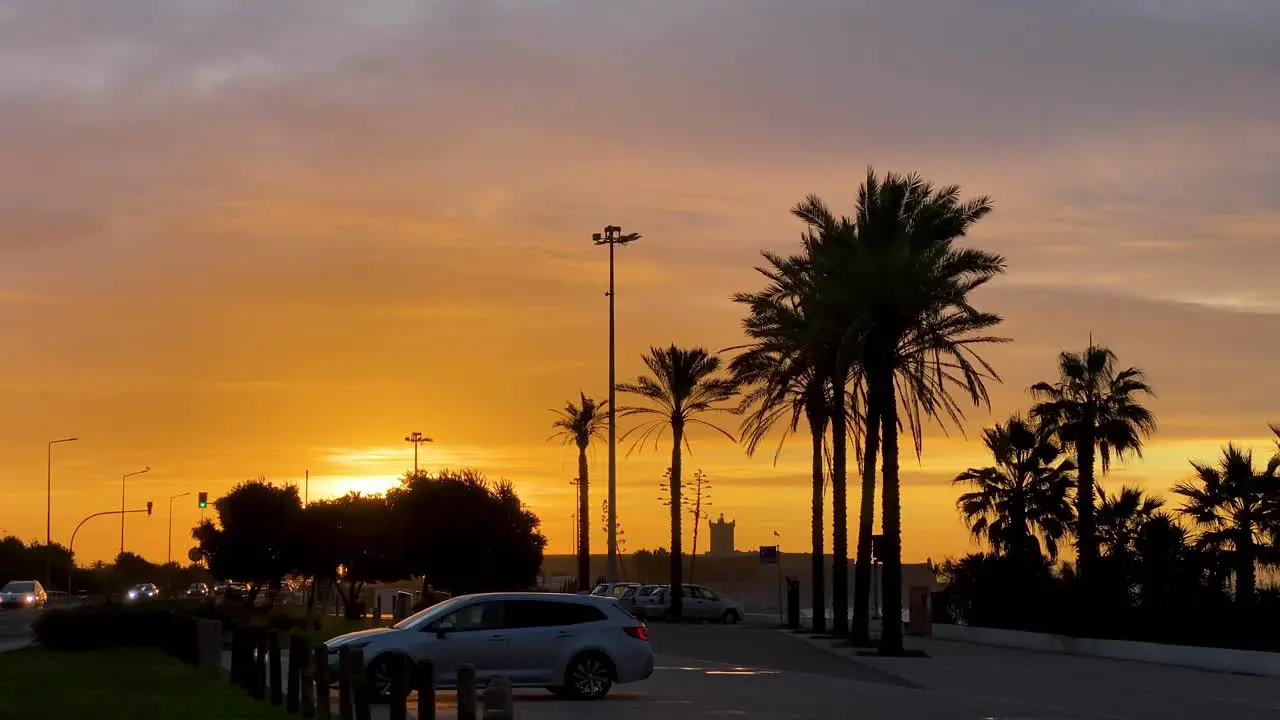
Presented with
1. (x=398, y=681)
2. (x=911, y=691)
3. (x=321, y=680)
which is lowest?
(x=911, y=691)

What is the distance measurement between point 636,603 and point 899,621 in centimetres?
2759

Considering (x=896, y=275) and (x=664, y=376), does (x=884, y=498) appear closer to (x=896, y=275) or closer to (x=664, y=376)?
(x=896, y=275)

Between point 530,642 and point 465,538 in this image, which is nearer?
point 530,642

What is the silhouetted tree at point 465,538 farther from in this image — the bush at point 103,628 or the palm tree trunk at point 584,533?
the bush at point 103,628

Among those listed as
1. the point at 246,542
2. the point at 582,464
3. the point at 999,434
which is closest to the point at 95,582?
the point at 246,542

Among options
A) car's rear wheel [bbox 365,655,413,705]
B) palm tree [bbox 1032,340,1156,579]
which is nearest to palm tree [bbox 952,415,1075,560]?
palm tree [bbox 1032,340,1156,579]

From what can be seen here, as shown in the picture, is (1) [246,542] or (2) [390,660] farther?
(1) [246,542]

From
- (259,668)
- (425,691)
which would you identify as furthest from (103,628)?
(425,691)

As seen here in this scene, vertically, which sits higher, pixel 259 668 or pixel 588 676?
pixel 259 668

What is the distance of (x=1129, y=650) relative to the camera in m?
42.6

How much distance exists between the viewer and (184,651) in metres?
33.2

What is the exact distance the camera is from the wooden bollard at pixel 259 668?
2461 cm

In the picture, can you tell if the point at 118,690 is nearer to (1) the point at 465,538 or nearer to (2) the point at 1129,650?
(2) the point at 1129,650

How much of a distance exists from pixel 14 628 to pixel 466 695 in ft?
158
